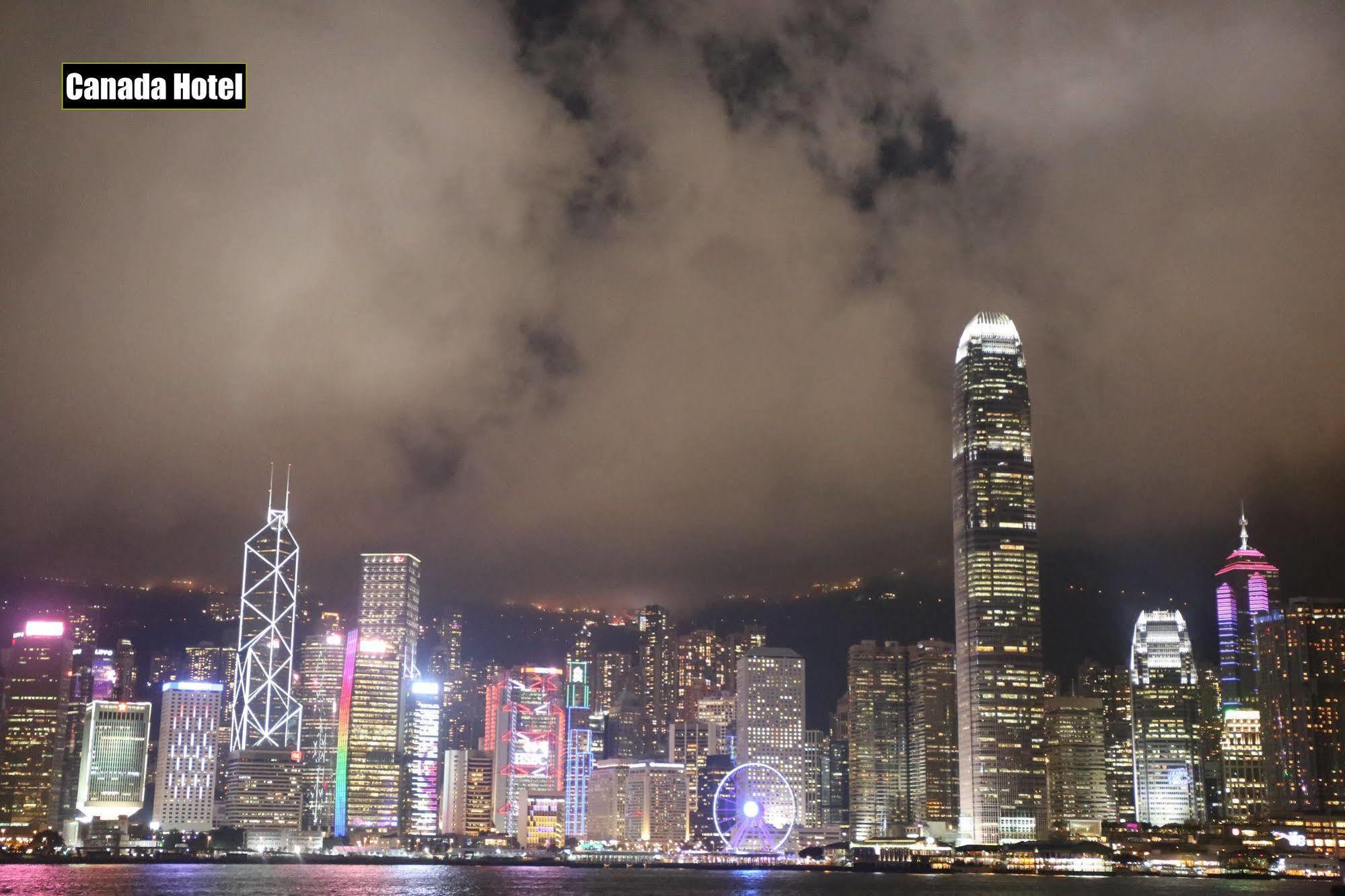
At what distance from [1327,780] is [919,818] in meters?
51.3

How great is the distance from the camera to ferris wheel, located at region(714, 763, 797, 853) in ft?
607

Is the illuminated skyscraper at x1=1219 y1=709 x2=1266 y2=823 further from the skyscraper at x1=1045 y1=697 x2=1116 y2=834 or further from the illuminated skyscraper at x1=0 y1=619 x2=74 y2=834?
the illuminated skyscraper at x1=0 y1=619 x2=74 y2=834

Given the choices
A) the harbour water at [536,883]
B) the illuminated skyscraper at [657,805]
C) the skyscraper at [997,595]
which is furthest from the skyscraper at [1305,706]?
the illuminated skyscraper at [657,805]

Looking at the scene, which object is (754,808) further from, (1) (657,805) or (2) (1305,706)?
(2) (1305,706)

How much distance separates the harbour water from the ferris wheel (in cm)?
2784

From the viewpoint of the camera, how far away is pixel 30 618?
199375mm

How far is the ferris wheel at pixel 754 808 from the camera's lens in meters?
185

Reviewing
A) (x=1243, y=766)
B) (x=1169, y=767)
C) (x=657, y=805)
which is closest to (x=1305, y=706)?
(x=1243, y=766)

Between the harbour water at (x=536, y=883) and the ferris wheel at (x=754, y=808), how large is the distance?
27844mm

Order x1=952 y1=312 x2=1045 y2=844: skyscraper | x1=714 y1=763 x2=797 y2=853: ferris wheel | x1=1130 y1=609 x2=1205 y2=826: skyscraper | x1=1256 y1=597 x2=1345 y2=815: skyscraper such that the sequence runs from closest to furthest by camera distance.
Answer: x1=952 y1=312 x2=1045 y2=844: skyscraper → x1=1256 y1=597 x2=1345 y2=815: skyscraper → x1=714 y1=763 x2=797 y2=853: ferris wheel → x1=1130 y1=609 x2=1205 y2=826: skyscraper

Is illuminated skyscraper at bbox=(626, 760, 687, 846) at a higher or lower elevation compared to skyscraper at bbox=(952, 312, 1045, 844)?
lower

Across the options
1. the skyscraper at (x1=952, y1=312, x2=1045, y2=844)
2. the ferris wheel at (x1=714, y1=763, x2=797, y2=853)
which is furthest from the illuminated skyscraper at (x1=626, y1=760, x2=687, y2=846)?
the skyscraper at (x1=952, y1=312, x2=1045, y2=844)

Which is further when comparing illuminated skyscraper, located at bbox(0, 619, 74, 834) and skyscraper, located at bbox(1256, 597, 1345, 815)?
illuminated skyscraper, located at bbox(0, 619, 74, 834)

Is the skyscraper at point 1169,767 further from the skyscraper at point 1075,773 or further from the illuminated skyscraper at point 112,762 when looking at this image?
the illuminated skyscraper at point 112,762
